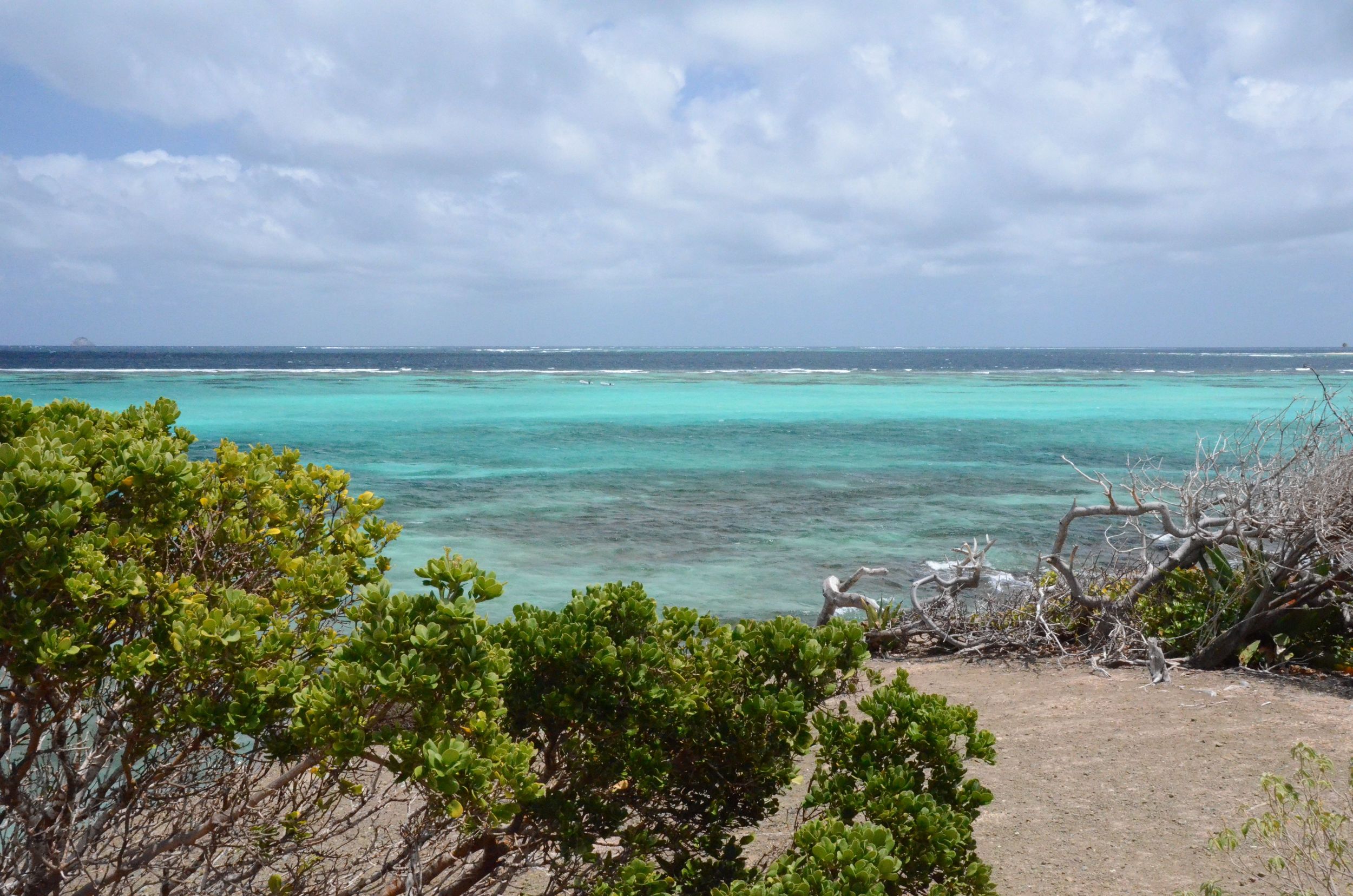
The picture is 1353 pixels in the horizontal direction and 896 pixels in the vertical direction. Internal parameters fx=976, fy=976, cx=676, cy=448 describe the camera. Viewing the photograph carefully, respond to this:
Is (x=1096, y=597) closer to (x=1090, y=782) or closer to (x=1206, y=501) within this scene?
(x=1206, y=501)

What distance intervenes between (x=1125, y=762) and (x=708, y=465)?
17275 millimetres

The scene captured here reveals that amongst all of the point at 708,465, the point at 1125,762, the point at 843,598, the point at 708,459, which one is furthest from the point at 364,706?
the point at 708,459

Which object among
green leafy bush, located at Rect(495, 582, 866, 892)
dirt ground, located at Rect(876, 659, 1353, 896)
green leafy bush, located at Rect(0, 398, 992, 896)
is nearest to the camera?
green leafy bush, located at Rect(0, 398, 992, 896)

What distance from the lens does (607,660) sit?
9.52ft

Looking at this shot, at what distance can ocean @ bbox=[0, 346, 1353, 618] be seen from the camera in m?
12.6

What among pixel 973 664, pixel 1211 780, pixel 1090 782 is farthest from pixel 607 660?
pixel 973 664

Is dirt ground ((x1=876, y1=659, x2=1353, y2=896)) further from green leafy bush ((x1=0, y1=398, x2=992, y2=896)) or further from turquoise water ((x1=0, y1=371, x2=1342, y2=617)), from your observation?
turquoise water ((x1=0, y1=371, x2=1342, y2=617))

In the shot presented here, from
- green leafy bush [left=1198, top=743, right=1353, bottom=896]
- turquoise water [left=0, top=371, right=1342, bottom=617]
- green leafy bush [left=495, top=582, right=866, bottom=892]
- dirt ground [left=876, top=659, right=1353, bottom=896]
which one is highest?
green leafy bush [left=495, top=582, right=866, bottom=892]

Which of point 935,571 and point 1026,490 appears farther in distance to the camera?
point 1026,490

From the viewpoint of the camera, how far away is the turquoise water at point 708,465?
1260 cm

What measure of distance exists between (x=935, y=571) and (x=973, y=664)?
45.8 inches

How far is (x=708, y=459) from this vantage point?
930 inches

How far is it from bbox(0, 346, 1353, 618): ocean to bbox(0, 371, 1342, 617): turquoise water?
0.08 metres

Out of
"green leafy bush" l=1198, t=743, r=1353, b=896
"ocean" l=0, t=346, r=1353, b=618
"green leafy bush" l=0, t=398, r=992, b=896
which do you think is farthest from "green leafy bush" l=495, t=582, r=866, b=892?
"ocean" l=0, t=346, r=1353, b=618
